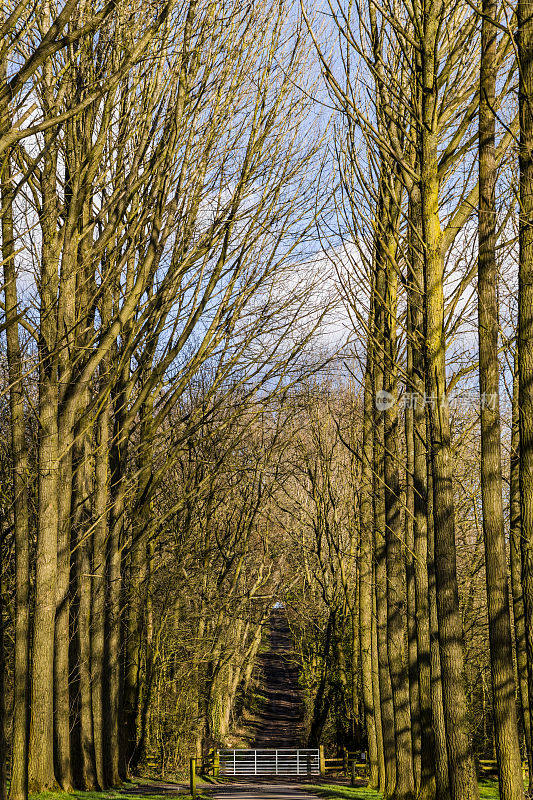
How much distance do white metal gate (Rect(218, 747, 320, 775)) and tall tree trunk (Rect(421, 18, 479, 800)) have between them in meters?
18.3

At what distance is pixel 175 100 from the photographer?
14953mm

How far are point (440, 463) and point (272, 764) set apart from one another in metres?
20.5

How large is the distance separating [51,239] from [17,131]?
6.33 meters

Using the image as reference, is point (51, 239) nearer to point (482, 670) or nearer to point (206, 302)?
point (206, 302)

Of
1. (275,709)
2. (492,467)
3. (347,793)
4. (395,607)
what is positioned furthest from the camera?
(275,709)

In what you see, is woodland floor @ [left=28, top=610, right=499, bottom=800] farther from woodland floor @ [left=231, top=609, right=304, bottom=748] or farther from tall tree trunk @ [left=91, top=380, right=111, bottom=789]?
tall tree trunk @ [left=91, top=380, right=111, bottom=789]


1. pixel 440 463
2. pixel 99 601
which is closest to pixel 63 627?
pixel 99 601

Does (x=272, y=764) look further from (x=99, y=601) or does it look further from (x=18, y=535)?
(x=18, y=535)

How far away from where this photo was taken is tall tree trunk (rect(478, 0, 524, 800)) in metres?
7.45

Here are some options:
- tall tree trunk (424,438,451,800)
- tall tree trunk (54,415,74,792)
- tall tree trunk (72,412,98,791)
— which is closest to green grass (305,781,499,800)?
tall tree trunk (424,438,451,800)

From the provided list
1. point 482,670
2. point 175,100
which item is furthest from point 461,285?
point 482,670

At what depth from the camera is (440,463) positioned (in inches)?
356

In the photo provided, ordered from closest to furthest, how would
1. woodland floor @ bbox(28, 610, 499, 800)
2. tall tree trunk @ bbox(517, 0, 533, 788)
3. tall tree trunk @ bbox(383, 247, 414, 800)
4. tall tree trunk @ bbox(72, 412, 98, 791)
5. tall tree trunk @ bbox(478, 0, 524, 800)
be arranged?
1. tall tree trunk @ bbox(517, 0, 533, 788)
2. tall tree trunk @ bbox(478, 0, 524, 800)
3. tall tree trunk @ bbox(383, 247, 414, 800)
4. tall tree trunk @ bbox(72, 412, 98, 791)
5. woodland floor @ bbox(28, 610, 499, 800)

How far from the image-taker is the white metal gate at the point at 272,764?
83.4 feet
